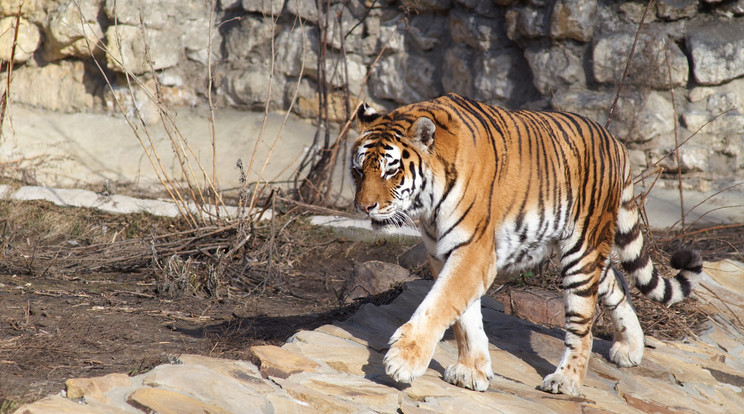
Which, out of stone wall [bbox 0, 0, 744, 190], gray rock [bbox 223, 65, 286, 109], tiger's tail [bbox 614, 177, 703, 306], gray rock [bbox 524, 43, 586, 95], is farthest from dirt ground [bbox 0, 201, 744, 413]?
gray rock [bbox 223, 65, 286, 109]

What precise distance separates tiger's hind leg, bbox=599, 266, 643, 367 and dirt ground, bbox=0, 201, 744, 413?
4.20 ft

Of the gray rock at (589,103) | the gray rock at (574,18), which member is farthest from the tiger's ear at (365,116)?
the gray rock at (574,18)

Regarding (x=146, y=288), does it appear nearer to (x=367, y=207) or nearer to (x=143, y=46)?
(x=367, y=207)

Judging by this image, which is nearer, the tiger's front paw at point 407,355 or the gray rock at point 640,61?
the tiger's front paw at point 407,355

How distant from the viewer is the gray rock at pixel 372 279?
188 inches

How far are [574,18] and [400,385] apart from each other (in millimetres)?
5942

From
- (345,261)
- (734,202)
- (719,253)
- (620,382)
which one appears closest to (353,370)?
(620,382)

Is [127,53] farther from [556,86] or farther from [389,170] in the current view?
[389,170]

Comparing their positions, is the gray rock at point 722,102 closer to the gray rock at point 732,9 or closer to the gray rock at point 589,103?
the gray rock at point 732,9

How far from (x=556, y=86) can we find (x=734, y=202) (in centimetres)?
223

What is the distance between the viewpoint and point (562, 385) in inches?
131

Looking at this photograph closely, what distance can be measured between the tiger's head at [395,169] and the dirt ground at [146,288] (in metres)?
0.88

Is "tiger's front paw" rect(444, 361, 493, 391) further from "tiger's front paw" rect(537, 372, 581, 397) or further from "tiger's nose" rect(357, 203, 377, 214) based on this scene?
"tiger's nose" rect(357, 203, 377, 214)

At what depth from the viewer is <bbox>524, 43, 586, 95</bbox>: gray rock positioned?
7852mm
